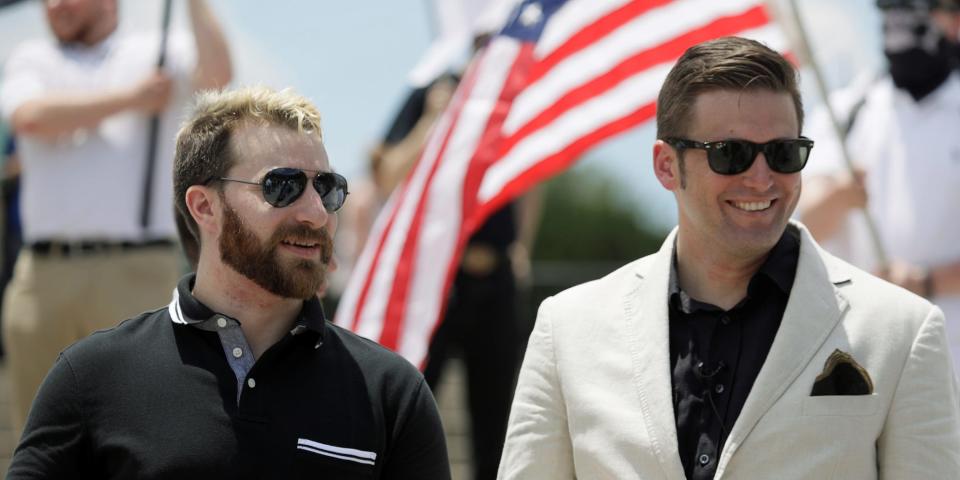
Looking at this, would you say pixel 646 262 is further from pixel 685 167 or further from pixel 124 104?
pixel 124 104

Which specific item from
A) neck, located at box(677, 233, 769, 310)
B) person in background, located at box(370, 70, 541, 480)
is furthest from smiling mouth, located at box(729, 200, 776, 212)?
person in background, located at box(370, 70, 541, 480)

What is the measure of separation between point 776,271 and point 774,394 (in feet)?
1.03

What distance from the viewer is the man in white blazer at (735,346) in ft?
10.5

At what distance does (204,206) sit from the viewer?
351cm

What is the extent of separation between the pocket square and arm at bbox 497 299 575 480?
582 mm

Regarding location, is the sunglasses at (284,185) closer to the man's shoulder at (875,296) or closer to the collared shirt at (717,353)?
the collared shirt at (717,353)

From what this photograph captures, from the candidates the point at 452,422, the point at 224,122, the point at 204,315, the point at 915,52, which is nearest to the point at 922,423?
the point at 204,315

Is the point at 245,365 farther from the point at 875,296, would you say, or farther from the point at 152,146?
the point at 152,146

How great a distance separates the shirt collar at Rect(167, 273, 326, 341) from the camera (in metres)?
3.37

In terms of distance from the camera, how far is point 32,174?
6.28m

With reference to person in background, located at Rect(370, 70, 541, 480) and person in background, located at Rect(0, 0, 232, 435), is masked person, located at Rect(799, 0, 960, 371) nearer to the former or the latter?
person in background, located at Rect(370, 70, 541, 480)

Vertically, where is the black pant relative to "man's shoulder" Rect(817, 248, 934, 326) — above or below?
below

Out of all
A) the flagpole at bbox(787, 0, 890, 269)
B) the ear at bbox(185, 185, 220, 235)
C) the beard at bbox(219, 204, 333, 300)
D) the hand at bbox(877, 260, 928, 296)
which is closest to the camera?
the beard at bbox(219, 204, 333, 300)

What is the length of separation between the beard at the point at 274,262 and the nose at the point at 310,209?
0.02 meters
